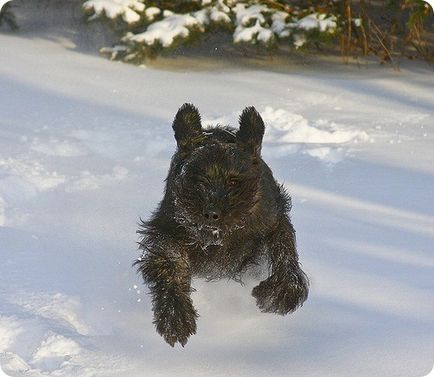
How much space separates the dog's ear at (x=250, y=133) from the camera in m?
4.64

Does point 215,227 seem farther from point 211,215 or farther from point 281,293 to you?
point 281,293

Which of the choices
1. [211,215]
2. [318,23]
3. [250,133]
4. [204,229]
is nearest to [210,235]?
[204,229]

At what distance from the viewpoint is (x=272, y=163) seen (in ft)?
25.6

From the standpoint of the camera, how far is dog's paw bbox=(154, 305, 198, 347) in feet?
13.7

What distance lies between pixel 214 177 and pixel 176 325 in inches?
32.0

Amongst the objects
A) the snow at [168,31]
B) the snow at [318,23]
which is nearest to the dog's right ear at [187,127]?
the snow at [168,31]

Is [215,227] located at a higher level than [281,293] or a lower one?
higher

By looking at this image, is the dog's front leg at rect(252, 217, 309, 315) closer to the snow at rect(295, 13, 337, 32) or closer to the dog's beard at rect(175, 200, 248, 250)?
the dog's beard at rect(175, 200, 248, 250)

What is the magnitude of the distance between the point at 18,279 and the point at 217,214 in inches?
59.7

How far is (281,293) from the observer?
4.63 m

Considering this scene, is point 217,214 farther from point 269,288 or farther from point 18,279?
point 18,279

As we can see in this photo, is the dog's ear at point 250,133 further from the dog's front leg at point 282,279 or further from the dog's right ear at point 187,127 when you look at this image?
the dog's front leg at point 282,279

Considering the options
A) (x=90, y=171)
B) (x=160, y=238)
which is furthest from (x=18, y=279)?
(x=90, y=171)

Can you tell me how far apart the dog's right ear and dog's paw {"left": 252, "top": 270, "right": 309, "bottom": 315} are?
3.09 ft
